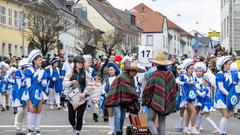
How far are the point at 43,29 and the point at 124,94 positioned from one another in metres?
42.8

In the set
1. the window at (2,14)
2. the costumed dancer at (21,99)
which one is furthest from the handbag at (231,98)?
the window at (2,14)

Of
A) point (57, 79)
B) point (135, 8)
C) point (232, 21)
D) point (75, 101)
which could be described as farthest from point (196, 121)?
point (135, 8)

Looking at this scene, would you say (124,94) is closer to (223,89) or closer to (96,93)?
(223,89)

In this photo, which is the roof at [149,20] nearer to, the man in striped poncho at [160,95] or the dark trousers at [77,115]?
the dark trousers at [77,115]

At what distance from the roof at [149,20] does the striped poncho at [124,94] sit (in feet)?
341

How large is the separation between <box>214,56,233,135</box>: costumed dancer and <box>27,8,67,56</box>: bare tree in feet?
136

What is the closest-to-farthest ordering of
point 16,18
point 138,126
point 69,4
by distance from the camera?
point 138,126, point 16,18, point 69,4

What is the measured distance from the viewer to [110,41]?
7962 centimetres

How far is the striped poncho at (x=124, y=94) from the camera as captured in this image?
12.8m

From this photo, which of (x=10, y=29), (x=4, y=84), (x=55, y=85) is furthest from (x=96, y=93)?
(x=10, y=29)

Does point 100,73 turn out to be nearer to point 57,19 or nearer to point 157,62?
point 157,62

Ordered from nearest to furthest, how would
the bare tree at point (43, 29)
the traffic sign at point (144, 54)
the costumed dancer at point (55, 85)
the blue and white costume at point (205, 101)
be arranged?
the blue and white costume at point (205, 101)
the costumed dancer at point (55, 85)
the traffic sign at point (144, 54)
the bare tree at point (43, 29)

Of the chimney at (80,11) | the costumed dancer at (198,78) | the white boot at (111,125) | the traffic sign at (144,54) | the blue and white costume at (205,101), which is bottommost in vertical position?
the white boot at (111,125)

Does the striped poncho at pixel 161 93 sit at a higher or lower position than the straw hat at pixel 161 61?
lower
